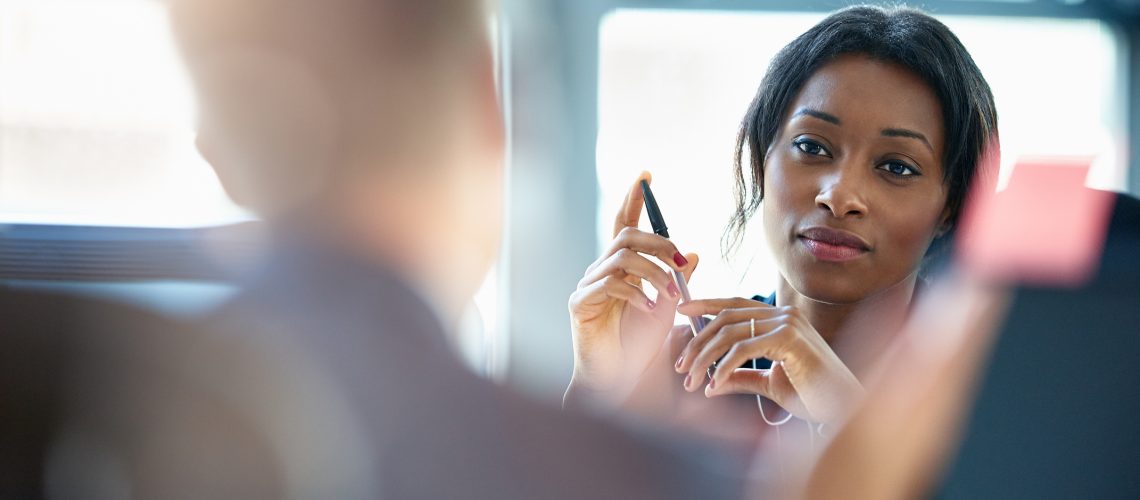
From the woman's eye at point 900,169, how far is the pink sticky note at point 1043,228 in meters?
0.75

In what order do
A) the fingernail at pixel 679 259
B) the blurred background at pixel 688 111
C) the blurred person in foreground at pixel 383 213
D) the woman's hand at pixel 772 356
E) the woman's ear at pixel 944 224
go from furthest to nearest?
the blurred background at pixel 688 111 → the woman's ear at pixel 944 224 → the fingernail at pixel 679 259 → the woman's hand at pixel 772 356 → the blurred person in foreground at pixel 383 213

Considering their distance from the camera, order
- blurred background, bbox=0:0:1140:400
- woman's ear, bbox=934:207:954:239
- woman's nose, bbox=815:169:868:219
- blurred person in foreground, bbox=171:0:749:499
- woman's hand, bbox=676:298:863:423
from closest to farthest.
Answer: blurred person in foreground, bbox=171:0:749:499, woman's hand, bbox=676:298:863:423, woman's nose, bbox=815:169:868:219, woman's ear, bbox=934:207:954:239, blurred background, bbox=0:0:1140:400

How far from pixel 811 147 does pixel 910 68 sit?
14 centimetres

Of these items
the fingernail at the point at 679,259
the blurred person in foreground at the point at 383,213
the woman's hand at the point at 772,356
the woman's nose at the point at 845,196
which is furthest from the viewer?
the woman's nose at the point at 845,196

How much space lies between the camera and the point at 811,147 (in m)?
1.13

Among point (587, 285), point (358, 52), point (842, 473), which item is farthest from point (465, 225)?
point (587, 285)

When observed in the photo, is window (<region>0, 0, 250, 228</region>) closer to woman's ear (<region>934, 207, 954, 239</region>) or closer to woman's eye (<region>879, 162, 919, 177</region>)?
woman's eye (<region>879, 162, 919, 177</region>)

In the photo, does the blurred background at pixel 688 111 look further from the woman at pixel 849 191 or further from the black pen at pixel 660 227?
the black pen at pixel 660 227

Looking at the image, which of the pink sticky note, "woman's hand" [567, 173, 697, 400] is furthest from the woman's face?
the pink sticky note

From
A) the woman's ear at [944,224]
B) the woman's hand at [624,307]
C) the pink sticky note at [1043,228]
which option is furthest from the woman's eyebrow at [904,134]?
the pink sticky note at [1043,228]

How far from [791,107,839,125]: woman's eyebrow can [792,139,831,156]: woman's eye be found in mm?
29

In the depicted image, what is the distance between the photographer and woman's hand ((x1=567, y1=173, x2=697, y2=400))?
96cm

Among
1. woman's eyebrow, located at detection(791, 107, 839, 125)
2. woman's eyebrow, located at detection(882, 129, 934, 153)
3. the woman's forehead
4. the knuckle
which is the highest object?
the woman's forehead

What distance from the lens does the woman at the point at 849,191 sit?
107 centimetres
